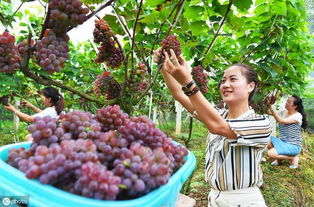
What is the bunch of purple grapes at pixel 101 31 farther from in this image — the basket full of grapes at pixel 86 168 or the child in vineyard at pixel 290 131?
the child in vineyard at pixel 290 131

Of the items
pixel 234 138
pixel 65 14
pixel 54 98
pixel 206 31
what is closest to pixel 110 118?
pixel 65 14

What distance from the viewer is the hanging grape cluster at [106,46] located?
3.74 ft

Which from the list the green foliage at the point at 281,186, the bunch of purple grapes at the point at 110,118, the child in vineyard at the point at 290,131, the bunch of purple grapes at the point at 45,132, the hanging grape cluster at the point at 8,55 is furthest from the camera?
the child in vineyard at the point at 290,131

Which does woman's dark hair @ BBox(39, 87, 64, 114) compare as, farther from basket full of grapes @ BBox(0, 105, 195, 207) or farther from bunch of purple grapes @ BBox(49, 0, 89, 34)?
basket full of grapes @ BBox(0, 105, 195, 207)

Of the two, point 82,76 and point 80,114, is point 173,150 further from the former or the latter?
point 82,76

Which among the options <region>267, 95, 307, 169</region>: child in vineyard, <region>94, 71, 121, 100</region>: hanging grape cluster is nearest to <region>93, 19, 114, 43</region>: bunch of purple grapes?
<region>94, 71, 121, 100</region>: hanging grape cluster

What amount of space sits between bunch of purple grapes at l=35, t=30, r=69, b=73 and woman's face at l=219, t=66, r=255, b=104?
983mm

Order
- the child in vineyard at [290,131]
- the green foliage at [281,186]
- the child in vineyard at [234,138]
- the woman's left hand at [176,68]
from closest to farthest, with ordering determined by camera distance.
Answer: the woman's left hand at [176,68]
the child in vineyard at [234,138]
the green foliage at [281,186]
the child in vineyard at [290,131]

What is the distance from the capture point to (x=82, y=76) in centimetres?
411

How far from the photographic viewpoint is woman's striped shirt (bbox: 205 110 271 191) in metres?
1.27

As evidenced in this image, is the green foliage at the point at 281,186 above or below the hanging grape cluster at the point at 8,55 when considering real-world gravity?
below

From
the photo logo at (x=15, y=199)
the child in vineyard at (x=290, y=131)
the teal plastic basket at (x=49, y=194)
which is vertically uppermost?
the teal plastic basket at (x=49, y=194)

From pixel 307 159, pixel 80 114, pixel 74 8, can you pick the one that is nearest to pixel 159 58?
pixel 74 8

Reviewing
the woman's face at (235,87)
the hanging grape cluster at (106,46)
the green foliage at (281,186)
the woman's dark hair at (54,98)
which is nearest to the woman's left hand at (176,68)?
the hanging grape cluster at (106,46)
